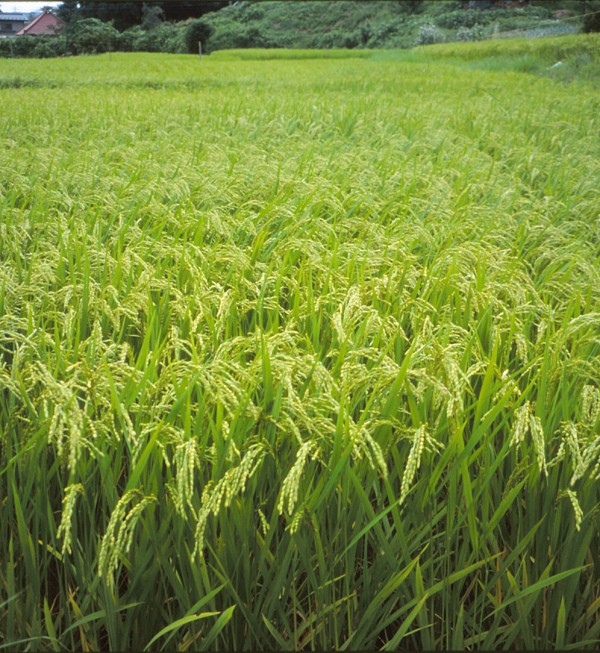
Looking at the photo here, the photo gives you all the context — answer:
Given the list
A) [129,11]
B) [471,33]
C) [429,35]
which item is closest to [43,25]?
[129,11]

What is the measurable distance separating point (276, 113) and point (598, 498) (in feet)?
19.5

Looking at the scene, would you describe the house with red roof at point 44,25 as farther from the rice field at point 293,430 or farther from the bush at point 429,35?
the bush at point 429,35

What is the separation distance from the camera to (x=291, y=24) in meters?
38.3

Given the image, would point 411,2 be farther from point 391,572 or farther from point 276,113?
point 391,572

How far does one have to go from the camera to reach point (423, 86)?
468 inches

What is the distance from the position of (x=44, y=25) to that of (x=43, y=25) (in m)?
0.01

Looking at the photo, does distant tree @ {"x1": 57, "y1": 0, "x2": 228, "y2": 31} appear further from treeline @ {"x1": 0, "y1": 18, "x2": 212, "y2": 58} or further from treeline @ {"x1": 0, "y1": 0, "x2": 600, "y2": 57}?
treeline @ {"x1": 0, "y1": 18, "x2": 212, "y2": 58}

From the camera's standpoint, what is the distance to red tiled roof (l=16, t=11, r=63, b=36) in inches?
289

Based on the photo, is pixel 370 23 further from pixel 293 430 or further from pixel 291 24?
pixel 293 430

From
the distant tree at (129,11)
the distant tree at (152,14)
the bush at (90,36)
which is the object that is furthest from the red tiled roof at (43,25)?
the distant tree at (152,14)

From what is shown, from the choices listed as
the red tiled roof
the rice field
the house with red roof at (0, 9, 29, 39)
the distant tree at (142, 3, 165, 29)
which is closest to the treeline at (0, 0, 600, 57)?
the distant tree at (142, 3, 165, 29)

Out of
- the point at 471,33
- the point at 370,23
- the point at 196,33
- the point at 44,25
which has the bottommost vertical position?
the point at 471,33

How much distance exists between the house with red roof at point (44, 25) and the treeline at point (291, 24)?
0.24m

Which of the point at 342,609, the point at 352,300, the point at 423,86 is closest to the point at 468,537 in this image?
the point at 342,609
